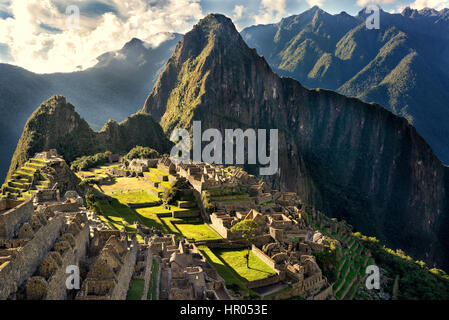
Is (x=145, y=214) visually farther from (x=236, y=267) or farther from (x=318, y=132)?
(x=318, y=132)

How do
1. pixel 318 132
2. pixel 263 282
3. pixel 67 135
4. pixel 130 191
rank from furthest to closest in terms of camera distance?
1. pixel 318 132
2. pixel 67 135
3. pixel 130 191
4. pixel 263 282

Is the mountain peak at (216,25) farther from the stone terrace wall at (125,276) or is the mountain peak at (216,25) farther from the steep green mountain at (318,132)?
the stone terrace wall at (125,276)

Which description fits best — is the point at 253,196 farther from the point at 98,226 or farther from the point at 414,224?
the point at 414,224

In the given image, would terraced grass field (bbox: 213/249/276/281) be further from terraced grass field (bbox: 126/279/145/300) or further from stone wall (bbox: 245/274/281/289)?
terraced grass field (bbox: 126/279/145/300)

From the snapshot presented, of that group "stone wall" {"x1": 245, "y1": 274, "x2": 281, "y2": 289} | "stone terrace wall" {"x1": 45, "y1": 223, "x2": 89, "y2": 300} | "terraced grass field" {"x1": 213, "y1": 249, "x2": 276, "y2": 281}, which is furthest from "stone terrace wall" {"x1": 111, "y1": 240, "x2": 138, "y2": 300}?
"terraced grass field" {"x1": 213, "y1": 249, "x2": 276, "y2": 281}

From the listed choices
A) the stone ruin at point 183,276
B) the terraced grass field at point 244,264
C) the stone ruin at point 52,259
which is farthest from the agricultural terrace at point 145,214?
the stone ruin at point 52,259

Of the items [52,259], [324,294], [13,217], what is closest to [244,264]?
[324,294]

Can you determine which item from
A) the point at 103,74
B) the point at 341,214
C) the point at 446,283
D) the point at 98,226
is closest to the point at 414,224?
the point at 341,214
